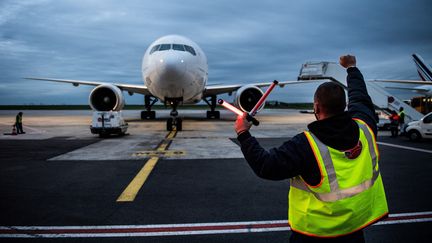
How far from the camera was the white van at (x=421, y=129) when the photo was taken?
11.1m

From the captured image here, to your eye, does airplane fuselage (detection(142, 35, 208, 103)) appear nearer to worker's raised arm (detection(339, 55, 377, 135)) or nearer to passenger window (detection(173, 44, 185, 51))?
passenger window (detection(173, 44, 185, 51))

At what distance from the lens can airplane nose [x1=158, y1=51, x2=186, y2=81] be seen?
1228 cm

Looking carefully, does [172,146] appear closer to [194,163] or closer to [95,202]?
[194,163]

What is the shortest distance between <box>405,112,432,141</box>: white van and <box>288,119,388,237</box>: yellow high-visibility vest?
37.8ft

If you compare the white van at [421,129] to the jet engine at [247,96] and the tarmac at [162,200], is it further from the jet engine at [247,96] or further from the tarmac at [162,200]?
the jet engine at [247,96]

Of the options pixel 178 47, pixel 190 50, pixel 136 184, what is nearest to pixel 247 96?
pixel 190 50

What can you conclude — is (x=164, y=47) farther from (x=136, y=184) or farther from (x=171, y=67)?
(x=136, y=184)

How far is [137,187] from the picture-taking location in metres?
5.06

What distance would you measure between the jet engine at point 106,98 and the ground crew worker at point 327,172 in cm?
1522

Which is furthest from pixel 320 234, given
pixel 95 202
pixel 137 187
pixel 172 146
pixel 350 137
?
pixel 172 146

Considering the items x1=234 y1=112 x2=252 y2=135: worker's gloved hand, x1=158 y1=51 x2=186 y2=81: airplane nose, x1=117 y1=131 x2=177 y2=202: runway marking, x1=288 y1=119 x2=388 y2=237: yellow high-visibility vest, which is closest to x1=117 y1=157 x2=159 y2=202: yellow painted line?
x1=117 y1=131 x2=177 y2=202: runway marking

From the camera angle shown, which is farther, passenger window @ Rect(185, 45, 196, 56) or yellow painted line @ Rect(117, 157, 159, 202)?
passenger window @ Rect(185, 45, 196, 56)

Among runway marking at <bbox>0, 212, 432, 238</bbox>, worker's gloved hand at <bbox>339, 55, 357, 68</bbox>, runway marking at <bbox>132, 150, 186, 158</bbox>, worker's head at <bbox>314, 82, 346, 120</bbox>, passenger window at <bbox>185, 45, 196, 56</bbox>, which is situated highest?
passenger window at <bbox>185, 45, 196, 56</bbox>

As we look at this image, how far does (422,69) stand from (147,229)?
3218cm
